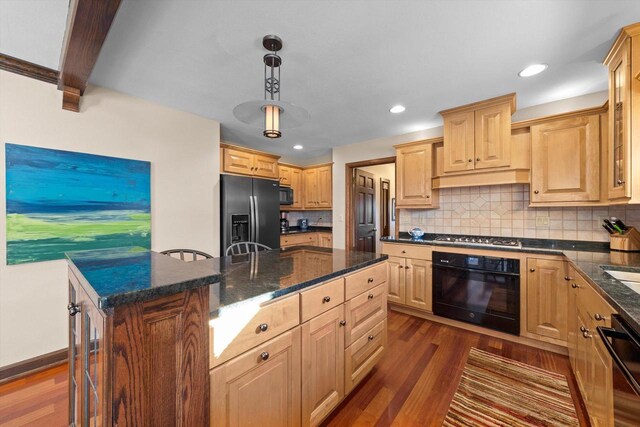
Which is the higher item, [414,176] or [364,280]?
[414,176]

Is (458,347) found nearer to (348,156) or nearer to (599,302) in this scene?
(599,302)

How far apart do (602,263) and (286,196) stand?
13.2 ft

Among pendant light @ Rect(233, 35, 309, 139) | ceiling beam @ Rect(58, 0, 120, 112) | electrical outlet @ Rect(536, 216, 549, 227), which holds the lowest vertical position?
electrical outlet @ Rect(536, 216, 549, 227)

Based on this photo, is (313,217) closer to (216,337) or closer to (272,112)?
(272,112)

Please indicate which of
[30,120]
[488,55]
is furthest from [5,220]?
[488,55]

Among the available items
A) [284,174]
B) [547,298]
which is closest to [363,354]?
[547,298]

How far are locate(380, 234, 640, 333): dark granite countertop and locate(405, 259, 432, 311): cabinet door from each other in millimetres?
262

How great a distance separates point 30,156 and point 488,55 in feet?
11.7

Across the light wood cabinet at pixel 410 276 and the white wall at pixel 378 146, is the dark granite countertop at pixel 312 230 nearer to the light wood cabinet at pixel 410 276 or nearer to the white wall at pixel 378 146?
the white wall at pixel 378 146

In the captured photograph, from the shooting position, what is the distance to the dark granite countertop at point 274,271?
1.08 metres

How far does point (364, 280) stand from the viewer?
176 cm

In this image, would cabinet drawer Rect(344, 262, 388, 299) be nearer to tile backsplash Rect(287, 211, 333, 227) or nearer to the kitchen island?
the kitchen island

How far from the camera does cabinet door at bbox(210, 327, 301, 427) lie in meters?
0.94

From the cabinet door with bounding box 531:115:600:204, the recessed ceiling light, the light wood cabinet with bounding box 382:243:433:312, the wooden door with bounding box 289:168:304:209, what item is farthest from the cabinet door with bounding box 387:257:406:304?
the wooden door with bounding box 289:168:304:209
